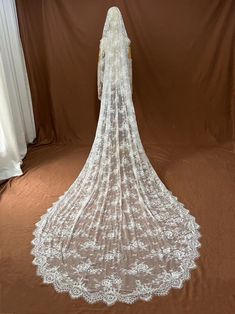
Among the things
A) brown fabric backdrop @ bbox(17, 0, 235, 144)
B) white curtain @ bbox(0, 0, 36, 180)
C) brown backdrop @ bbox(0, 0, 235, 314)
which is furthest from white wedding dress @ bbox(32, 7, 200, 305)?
white curtain @ bbox(0, 0, 36, 180)

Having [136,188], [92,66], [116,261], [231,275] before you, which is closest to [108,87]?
[136,188]

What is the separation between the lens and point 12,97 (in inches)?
136

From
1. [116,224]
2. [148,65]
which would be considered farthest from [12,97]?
[116,224]

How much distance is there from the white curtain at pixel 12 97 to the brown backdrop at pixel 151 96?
14 centimetres

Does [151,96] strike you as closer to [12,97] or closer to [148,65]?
[148,65]

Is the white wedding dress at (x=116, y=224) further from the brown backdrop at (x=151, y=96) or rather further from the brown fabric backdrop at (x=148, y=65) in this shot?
the brown fabric backdrop at (x=148, y=65)

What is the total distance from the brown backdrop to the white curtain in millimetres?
137

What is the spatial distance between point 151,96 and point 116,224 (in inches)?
76.2

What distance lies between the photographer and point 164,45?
356cm

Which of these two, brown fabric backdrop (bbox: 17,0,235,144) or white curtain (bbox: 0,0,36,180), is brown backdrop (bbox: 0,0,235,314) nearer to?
brown fabric backdrop (bbox: 17,0,235,144)

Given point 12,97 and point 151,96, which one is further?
point 151,96

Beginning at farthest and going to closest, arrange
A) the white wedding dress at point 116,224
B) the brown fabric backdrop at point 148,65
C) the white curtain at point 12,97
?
1. the brown fabric backdrop at point 148,65
2. the white curtain at point 12,97
3. the white wedding dress at point 116,224

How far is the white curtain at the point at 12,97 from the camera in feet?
10.5

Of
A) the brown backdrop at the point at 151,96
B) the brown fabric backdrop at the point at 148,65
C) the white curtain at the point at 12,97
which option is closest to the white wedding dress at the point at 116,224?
the brown backdrop at the point at 151,96
